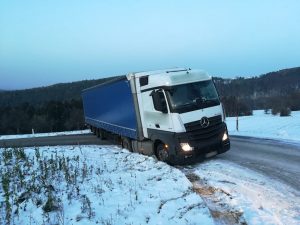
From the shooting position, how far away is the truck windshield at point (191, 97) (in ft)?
44.8

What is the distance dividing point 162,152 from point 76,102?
64.9 m

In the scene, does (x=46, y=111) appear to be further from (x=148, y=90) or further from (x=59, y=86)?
(x=148, y=90)

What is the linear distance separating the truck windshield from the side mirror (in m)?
0.22

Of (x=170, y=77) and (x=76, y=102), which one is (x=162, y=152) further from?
(x=76, y=102)

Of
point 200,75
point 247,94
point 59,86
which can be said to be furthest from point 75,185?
point 59,86

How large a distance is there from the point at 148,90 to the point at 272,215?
25.9ft

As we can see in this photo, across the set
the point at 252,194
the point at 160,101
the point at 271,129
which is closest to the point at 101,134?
the point at 271,129

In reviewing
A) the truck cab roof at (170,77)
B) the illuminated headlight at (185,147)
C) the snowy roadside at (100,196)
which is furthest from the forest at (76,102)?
the snowy roadside at (100,196)

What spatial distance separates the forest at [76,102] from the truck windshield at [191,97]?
118 cm

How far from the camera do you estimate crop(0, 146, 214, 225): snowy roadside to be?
7895 mm

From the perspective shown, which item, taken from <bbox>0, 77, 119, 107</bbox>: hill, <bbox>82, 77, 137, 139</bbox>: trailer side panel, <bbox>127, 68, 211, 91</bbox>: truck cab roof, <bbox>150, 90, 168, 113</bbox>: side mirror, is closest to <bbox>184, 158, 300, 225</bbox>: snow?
<bbox>150, 90, 168, 113</bbox>: side mirror

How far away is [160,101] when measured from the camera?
45.7ft

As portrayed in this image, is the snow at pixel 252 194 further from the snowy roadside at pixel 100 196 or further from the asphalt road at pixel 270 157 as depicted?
the snowy roadside at pixel 100 196

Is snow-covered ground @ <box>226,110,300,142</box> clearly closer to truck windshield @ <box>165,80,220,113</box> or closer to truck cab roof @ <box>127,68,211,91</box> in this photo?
truck windshield @ <box>165,80,220,113</box>
